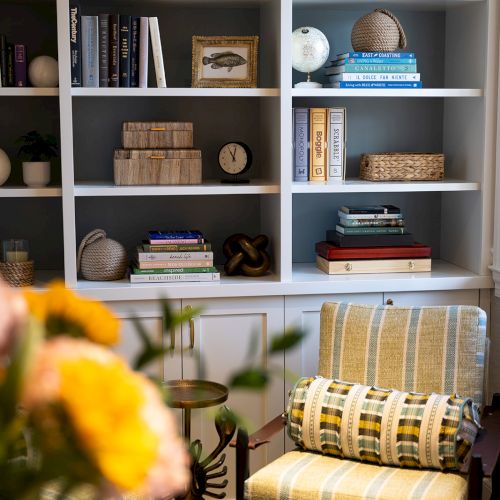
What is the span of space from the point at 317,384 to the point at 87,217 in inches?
45.6

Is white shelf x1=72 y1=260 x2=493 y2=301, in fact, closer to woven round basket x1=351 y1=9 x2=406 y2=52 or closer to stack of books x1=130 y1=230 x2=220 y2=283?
stack of books x1=130 y1=230 x2=220 y2=283

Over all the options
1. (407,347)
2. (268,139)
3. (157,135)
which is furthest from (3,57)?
(407,347)

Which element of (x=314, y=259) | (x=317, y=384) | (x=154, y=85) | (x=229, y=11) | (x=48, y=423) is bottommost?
(x=317, y=384)

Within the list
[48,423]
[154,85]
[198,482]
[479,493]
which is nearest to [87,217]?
[154,85]

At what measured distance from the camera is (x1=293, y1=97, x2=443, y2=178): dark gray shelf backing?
3.50m

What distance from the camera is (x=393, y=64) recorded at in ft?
10.3

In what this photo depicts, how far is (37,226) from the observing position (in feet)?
11.1

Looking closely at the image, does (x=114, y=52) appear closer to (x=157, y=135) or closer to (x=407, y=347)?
(x=157, y=135)

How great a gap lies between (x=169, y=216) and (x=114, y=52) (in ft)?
2.28

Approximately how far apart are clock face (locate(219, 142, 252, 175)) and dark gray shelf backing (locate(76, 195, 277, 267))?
198 mm

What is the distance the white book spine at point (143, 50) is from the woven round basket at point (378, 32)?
73 centimetres

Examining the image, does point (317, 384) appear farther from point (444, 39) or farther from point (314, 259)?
point (444, 39)

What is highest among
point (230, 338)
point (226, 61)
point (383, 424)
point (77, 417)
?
point (226, 61)

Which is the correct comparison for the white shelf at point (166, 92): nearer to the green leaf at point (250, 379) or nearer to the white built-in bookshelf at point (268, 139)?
the white built-in bookshelf at point (268, 139)
